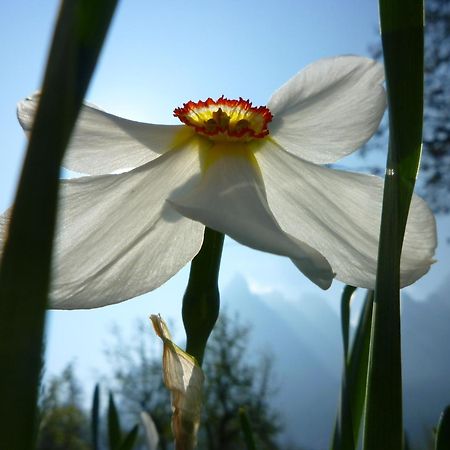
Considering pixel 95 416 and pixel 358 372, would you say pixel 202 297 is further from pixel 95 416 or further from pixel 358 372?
pixel 95 416

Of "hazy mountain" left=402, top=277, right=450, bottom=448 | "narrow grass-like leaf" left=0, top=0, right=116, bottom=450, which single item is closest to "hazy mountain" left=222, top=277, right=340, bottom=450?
"hazy mountain" left=402, top=277, right=450, bottom=448

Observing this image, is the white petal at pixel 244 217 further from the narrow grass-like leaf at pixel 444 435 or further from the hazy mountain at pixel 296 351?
the hazy mountain at pixel 296 351

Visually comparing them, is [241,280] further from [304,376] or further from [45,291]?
[45,291]

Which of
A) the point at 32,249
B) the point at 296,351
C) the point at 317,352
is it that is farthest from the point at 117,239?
the point at 317,352

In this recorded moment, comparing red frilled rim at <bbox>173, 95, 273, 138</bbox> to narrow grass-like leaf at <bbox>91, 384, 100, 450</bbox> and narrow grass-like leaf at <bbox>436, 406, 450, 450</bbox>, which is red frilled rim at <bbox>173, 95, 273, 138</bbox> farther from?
narrow grass-like leaf at <bbox>91, 384, 100, 450</bbox>

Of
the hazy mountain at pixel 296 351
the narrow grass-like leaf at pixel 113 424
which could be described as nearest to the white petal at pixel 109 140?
the narrow grass-like leaf at pixel 113 424
